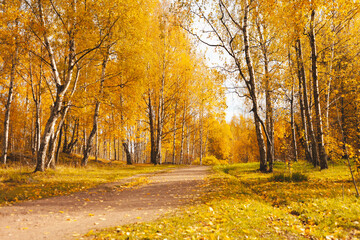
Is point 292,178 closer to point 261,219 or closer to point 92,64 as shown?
point 261,219

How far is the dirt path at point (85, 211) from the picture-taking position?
4.36 meters

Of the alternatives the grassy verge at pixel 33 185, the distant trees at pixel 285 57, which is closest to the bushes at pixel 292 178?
the distant trees at pixel 285 57

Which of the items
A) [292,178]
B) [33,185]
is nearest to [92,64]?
[33,185]

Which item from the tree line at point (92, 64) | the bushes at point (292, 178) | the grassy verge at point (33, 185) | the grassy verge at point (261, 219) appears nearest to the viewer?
the grassy verge at point (261, 219)

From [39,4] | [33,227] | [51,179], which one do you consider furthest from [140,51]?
[33,227]

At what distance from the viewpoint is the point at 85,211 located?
5852 mm

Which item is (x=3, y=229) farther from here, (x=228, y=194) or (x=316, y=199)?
(x=316, y=199)

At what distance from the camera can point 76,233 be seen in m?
4.18

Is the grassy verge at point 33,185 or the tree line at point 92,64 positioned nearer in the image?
the grassy verge at point 33,185

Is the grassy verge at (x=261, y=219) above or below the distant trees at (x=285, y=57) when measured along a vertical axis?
below

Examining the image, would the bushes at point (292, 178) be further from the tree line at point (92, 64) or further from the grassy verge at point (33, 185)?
the grassy verge at point (33, 185)

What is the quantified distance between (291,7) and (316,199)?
22.2ft

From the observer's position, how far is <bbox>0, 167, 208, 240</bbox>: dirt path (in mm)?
4363

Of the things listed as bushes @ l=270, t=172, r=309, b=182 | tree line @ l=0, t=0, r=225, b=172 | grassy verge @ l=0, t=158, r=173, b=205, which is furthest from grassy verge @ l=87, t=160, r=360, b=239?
tree line @ l=0, t=0, r=225, b=172
